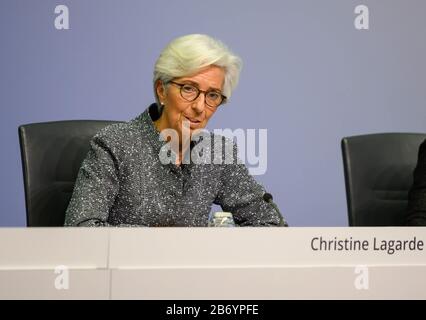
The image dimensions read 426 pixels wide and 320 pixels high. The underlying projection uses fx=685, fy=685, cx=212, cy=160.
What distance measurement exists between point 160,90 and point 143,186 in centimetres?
28

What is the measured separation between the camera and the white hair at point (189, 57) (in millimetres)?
1833

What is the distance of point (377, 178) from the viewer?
2.07 meters

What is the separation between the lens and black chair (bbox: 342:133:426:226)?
80.4 inches

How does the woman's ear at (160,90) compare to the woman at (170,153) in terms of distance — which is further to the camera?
the woman's ear at (160,90)

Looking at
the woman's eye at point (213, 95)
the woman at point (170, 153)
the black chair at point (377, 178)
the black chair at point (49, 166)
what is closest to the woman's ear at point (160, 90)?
the woman at point (170, 153)

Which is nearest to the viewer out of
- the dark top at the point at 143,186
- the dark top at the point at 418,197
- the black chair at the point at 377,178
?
the dark top at the point at 143,186

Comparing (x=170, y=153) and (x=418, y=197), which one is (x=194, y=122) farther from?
(x=418, y=197)

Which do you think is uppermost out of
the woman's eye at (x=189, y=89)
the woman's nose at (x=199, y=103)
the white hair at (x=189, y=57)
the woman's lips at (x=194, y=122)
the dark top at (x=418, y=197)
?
the white hair at (x=189, y=57)

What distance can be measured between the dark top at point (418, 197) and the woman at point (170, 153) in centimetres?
38

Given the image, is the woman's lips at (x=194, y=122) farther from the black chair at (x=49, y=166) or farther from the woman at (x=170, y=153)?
the black chair at (x=49, y=166)

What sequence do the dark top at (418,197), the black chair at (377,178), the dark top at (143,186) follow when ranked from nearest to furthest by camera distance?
the dark top at (143,186), the dark top at (418,197), the black chair at (377,178)
